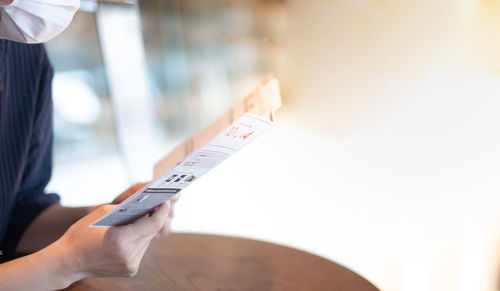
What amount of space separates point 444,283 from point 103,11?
1.84 metres

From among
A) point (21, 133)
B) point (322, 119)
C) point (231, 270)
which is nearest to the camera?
point (231, 270)

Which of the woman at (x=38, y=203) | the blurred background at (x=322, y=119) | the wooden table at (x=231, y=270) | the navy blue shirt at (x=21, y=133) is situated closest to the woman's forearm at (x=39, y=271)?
the woman at (x=38, y=203)

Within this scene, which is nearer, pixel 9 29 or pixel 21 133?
pixel 9 29

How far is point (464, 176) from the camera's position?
1.45m

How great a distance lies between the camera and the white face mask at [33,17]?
0.69m

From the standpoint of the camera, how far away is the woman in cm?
67

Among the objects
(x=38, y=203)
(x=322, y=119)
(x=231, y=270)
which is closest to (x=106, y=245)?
(x=231, y=270)

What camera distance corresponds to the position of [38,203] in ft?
3.38

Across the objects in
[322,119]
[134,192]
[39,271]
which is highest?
[322,119]

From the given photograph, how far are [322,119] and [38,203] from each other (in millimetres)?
1159

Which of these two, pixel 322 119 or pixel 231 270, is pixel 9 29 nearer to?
pixel 231 270

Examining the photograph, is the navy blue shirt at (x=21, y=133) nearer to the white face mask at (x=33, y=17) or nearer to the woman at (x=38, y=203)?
the woman at (x=38, y=203)

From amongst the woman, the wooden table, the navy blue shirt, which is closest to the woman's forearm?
the woman

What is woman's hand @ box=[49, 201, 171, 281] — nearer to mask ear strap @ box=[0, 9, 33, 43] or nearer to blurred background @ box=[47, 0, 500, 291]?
mask ear strap @ box=[0, 9, 33, 43]
